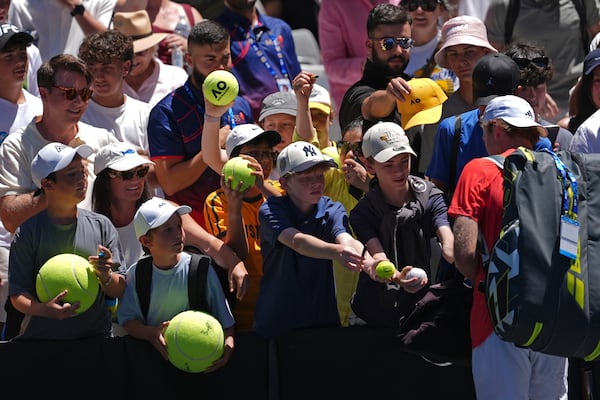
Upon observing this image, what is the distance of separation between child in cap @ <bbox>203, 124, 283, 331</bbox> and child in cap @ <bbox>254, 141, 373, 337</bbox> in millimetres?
227

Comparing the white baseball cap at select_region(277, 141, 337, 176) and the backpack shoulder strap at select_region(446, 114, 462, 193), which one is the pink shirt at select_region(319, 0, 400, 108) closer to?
the backpack shoulder strap at select_region(446, 114, 462, 193)

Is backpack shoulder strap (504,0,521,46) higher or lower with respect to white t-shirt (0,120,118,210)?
lower

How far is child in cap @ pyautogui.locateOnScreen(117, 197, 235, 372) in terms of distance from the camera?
658 centimetres

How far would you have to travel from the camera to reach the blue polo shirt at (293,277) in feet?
22.1

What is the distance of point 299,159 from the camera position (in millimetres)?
6793

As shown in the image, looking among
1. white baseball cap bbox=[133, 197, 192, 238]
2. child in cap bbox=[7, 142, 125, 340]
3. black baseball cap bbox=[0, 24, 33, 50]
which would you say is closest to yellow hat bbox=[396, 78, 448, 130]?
white baseball cap bbox=[133, 197, 192, 238]

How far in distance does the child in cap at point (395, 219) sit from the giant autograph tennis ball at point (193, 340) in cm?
82

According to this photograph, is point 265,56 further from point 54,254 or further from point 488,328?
point 488,328

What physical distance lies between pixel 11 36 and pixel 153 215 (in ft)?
6.65

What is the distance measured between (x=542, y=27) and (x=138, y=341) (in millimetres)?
4813

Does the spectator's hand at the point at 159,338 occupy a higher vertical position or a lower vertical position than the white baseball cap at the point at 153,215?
lower

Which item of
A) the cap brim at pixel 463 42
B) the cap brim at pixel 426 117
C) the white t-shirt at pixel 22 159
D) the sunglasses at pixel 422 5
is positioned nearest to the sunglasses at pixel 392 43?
the cap brim at pixel 463 42

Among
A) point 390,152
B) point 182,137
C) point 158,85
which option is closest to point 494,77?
point 390,152

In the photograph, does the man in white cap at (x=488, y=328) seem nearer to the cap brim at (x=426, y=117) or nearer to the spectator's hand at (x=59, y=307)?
the cap brim at (x=426, y=117)
